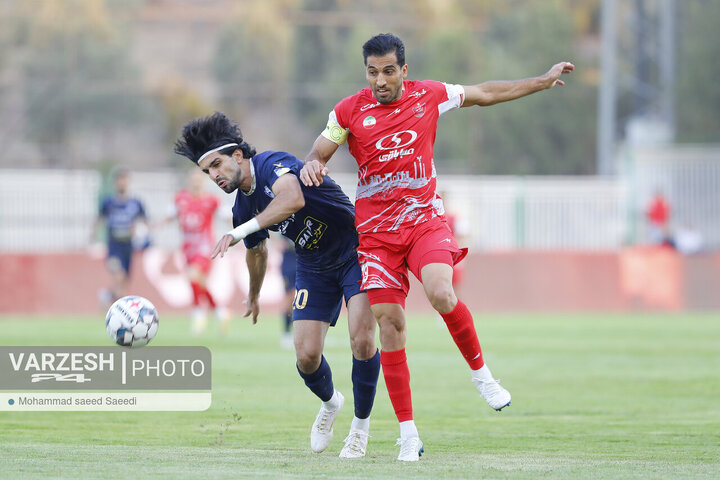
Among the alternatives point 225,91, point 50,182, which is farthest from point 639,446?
point 225,91

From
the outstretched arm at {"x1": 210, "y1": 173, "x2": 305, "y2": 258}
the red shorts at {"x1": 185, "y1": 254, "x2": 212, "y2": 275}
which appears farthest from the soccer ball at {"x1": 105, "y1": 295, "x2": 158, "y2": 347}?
the red shorts at {"x1": 185, "y1": 254, "x2": 212, "y2": 275}

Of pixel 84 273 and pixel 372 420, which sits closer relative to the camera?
pixel 372 420

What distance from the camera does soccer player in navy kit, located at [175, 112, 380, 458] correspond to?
298 inches

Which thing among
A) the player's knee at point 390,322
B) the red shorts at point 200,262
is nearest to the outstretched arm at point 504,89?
the player's knee at point 390,322

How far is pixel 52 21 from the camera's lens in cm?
3672

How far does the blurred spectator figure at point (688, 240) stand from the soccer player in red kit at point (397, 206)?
2086 centimetres

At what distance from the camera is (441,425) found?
923 cm

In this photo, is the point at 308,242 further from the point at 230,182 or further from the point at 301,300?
Result: the point at 230,182

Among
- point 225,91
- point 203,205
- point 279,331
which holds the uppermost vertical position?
point 225,91

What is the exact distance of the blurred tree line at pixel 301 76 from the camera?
36.8 metres

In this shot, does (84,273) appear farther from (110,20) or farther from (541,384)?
(110,20)

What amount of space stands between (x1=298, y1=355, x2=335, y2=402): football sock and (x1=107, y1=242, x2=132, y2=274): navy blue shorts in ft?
46.0

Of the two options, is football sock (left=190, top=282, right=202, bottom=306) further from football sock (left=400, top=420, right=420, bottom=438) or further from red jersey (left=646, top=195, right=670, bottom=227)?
red jersey (left=646, top=195, right=670, bottom=227)

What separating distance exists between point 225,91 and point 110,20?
14.5 ft
